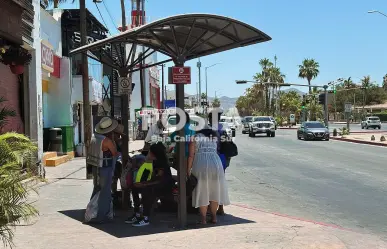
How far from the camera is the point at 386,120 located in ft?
310

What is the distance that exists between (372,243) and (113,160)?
4079 mm

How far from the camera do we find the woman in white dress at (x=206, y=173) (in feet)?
23.3

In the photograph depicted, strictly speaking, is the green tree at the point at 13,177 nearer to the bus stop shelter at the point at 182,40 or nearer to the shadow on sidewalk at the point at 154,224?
the shadow on sidewalk at the point at 154,224

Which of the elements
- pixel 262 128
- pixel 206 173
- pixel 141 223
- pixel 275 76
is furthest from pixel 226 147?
pixel 275 76

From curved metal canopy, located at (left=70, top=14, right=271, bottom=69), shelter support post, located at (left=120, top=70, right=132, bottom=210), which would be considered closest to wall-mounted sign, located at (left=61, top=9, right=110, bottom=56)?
shelter support post, located at (left=120, top=70, right=132, bottom=210)

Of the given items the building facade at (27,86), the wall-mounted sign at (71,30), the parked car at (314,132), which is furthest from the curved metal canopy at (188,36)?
the parked car at (314,132)

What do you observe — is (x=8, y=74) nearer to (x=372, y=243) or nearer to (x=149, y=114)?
(x=372, y=243)

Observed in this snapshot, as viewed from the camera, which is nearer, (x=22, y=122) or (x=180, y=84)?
(x=180, y=84)

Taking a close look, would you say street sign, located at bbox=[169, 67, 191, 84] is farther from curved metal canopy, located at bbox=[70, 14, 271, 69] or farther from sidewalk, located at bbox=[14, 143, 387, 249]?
sidewalk, located at bbox=[14, 143, 387, 249]

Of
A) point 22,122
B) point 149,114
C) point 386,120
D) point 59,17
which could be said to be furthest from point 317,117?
point 22,122

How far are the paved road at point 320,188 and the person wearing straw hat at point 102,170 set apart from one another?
312cm

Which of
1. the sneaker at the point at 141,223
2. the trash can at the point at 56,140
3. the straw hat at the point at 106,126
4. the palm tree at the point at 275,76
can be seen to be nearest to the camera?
the sneaker at the point at 141,223

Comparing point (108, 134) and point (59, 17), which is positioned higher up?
point (59, 17)

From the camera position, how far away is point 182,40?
28.0 ft
